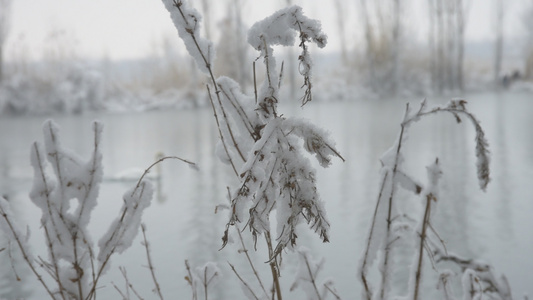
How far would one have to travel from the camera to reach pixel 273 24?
1.03 meters

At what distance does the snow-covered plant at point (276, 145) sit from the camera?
955 mm

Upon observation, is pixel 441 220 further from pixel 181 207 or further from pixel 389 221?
pixel 389 221

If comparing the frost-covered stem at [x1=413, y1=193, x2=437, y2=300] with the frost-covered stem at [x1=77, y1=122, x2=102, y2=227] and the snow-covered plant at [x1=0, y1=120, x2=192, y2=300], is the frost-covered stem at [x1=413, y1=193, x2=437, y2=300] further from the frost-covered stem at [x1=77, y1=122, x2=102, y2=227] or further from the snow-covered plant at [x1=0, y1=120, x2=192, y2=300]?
the frost-covered stem at [x1=77, y1=122, x2=102, y2=227]

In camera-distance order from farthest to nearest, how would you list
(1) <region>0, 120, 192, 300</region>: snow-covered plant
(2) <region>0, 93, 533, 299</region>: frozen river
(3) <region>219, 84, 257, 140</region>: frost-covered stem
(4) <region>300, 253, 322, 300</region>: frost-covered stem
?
1. (2) <region>0, 93, 533, 299</region>: frozen river
2. (4) <region>300, 253, 322, 300</region>: frost-covered stem
3. (1) <region>0, 120, 192, 300</region>: snow-covered plant
4. (3) <region>219, 84, 257, 140</region>: frost-covered stem

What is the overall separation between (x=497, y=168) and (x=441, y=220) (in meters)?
2.34

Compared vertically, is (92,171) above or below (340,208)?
above

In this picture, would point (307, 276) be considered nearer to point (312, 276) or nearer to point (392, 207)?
point (312, 276)

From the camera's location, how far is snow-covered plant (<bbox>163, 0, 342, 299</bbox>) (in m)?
0.95

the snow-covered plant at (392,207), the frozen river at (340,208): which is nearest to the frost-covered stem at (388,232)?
the snow-covered plant at (392,207)

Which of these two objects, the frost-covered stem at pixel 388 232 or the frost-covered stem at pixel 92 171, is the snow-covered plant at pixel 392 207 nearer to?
the frost-covered stem at pixel 388 232

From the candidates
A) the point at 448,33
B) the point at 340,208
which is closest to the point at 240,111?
the point at 340,208

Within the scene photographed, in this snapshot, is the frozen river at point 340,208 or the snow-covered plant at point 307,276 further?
the frozen river at point 340,208

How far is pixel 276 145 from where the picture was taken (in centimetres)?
99

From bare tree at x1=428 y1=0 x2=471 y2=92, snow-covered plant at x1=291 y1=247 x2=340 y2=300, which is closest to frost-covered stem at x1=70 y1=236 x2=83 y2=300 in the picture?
snow-covered plant at x1=291 y1=247 x2=340 y2=300
